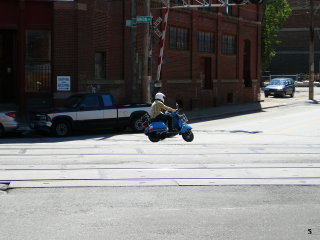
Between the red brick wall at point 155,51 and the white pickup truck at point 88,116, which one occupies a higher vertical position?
the red brick wall at point 155,51

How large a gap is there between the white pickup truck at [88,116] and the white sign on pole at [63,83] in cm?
364

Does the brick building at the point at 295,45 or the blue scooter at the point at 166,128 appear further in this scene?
the brick building at the point at 295,45

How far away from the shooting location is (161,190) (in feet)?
34.8

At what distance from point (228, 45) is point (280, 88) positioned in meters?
12.4

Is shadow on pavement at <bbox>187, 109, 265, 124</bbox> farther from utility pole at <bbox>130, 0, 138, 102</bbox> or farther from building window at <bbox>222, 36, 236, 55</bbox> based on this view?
building window at <bbox>222, 36, 236, 55</bbox>

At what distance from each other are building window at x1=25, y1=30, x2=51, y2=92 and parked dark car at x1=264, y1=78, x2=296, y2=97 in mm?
29114

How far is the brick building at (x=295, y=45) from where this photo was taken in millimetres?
76188

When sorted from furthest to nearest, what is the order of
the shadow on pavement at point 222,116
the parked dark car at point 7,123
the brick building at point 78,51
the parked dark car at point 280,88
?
the parked dark car at point 280,88 < the shadow on pavement at point 222,116 < the brick building at point 78,51 < the parked dark car at point 7,123

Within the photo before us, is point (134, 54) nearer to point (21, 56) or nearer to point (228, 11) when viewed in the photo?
point (21, 56)

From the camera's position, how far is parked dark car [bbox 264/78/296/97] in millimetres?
52000

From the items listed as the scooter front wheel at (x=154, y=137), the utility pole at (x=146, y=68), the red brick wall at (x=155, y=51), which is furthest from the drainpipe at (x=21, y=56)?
the scooter front wheel at (x=154, y=137)

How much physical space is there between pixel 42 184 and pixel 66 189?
0.70 meters

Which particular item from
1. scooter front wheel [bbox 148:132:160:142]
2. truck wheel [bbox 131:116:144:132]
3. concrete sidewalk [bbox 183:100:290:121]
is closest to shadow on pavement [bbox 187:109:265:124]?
concrete sidewalk [bbox 183:100:290:121]

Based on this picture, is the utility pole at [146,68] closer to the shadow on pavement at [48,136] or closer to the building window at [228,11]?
the shadow on pavement at [48,136]
